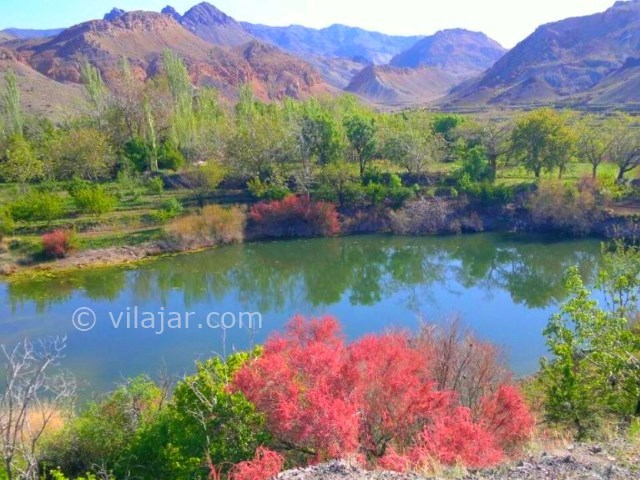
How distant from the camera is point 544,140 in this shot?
37.7 meters

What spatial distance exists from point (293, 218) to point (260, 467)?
94.6ft

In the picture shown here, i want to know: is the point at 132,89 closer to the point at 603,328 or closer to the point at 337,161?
the point at 337,161

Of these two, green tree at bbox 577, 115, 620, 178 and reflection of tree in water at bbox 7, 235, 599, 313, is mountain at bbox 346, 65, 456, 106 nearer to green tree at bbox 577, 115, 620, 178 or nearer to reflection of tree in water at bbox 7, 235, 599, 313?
green tree at bbox 577, 115, 620, 178

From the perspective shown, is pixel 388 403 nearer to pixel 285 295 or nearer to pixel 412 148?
pixel 285 295

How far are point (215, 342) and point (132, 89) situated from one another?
116 ft

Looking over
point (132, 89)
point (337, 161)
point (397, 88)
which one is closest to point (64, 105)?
point (132, 89)

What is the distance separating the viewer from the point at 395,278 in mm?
30734

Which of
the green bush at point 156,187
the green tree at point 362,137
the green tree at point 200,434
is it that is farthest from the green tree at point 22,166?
the green tree at point 200,434

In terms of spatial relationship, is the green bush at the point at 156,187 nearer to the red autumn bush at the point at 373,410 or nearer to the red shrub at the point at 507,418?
the red autumn bush at the point at 373,410

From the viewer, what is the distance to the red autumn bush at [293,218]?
3756 centimetres

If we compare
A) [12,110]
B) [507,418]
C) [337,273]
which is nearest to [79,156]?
[12,110]

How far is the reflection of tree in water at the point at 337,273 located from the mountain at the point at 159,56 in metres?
85.1

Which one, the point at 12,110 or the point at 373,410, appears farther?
the point at 12,110

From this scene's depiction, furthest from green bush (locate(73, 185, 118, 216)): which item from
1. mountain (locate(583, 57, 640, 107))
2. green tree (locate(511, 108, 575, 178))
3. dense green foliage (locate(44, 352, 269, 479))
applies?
mountain (locate(583, 57, 640, 107))
